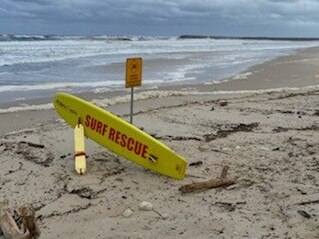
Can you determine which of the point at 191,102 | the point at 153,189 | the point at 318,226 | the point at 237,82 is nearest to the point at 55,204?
the point at 153,189

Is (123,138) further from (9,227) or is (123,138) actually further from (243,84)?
(243,84)

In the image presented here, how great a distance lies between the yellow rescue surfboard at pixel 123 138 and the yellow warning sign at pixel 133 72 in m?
0.47

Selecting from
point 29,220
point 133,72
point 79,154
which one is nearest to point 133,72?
point 133,72

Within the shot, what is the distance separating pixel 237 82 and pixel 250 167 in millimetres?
9231

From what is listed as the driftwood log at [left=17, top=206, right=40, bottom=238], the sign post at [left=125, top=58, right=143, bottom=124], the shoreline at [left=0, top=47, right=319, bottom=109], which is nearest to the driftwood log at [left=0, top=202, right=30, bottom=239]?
the driftwood log at [left=17, top=206, right=40, bottom=238]

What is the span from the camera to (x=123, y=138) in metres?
5.29

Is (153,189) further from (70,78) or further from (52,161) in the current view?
(70,78)

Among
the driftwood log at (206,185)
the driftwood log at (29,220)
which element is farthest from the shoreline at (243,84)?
the driftwood log at (29,220)

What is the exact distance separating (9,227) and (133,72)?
8.45 feet

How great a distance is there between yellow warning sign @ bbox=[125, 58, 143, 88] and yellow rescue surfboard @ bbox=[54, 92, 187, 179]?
475 millimetres

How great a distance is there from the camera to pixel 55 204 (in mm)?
4418

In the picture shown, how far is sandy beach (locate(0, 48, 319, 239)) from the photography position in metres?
3.91

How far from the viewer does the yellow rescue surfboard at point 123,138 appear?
4902 millimetres

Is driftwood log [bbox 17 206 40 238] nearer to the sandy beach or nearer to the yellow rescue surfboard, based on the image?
the sandy beach
